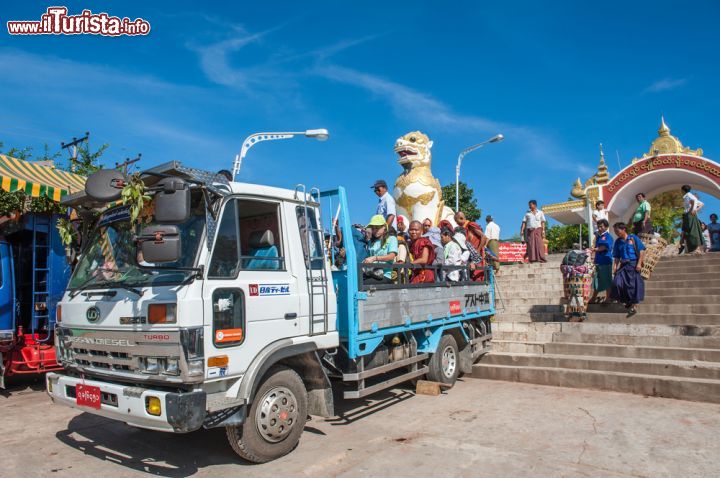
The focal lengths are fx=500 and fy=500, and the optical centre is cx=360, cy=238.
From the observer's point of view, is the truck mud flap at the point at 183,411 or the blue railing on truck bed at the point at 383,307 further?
the blue railing on truck bed at the point at 383,307

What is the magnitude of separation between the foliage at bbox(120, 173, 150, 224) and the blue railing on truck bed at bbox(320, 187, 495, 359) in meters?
1.94

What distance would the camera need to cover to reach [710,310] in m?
8.27

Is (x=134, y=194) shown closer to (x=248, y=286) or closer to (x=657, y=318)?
(x=248, y=286)

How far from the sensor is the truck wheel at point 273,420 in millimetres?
4152

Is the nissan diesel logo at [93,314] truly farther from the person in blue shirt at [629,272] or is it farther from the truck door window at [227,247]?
the person in blue shirt at [629,272]

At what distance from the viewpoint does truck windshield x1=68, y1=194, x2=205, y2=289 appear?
398cm

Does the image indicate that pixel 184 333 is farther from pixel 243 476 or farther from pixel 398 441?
pixel 398 441

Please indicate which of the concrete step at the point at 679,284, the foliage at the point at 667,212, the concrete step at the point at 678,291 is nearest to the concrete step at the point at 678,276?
the concrete step at the point at 679,284

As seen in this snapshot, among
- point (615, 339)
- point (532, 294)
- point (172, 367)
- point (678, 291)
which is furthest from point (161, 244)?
point (678, 291)

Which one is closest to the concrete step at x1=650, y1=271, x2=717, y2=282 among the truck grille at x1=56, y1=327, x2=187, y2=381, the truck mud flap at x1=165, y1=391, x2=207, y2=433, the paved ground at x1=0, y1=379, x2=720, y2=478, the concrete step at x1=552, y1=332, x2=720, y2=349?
the concrete step at x1=552, y1=332, x2=720, y2=349

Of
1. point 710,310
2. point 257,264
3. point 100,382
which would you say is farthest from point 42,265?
point 710,310

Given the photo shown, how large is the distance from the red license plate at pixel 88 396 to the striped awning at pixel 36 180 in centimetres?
358

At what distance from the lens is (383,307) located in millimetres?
5523

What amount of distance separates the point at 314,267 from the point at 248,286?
91 cm
